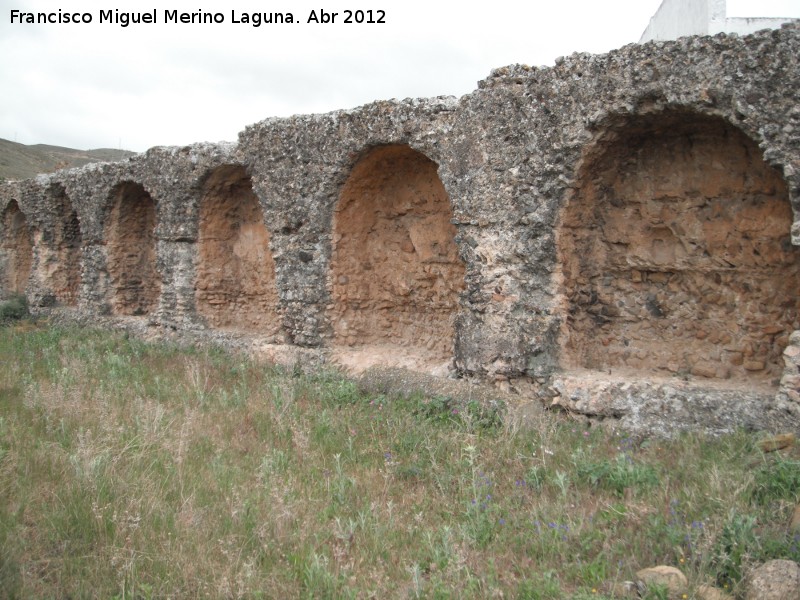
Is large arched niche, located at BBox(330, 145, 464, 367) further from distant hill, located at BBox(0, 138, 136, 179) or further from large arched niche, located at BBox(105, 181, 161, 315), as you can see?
distant hill, located at BBox(0, 138, 136, 179)

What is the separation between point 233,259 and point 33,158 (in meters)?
25.9

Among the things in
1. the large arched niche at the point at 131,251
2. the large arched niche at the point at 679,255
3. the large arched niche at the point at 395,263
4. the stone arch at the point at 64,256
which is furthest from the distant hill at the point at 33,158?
the large arched niche at the point at 679,255

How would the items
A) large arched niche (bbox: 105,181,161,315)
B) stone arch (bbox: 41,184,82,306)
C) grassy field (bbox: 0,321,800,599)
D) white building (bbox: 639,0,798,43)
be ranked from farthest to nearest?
stone arch (bbox: 41,184,82,306), large arched niche (bbox: 105,181,161,315), white building (bbox: 639,0,798,43), grassy field (bbox: 0,321,800,599)

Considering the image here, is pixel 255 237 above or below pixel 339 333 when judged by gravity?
above

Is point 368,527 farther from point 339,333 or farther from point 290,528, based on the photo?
point 339,333

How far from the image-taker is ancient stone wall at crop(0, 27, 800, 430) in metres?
5.05

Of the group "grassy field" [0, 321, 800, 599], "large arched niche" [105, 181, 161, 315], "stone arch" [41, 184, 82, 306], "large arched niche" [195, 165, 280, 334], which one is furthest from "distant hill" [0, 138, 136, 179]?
"grassy field" [0, 321, 800, 599]

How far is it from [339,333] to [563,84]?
3.50 meters

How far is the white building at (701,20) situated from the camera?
Answer: 35.7ft

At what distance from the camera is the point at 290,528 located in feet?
12.2

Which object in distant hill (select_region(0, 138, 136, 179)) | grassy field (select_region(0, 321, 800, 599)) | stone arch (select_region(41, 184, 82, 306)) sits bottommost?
grassy field (select_region(0, 321, 800, 599))

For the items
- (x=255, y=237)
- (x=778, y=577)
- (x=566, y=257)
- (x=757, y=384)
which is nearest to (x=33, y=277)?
(x=255, y=237)

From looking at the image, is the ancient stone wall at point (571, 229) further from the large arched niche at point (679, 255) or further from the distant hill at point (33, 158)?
the distant hill at point (33, 158)

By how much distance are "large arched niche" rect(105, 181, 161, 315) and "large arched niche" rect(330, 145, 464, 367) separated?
14.7 feet
